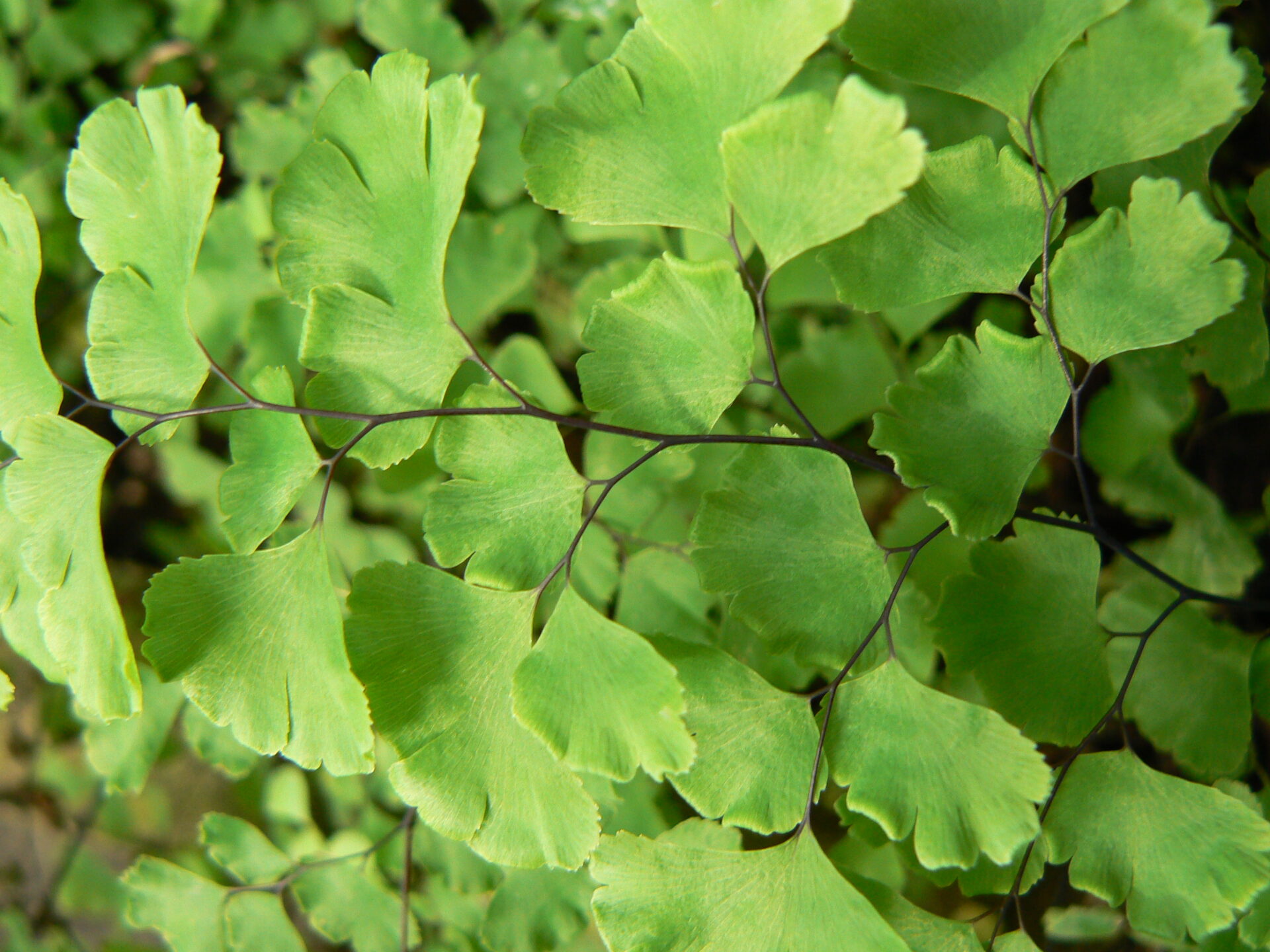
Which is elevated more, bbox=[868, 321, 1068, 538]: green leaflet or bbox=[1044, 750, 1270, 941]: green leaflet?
bbox=[868, 321, 1068, 538]: green leaflet

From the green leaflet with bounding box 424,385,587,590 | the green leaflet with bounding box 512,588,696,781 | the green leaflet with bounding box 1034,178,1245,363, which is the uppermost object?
the green leaflet with bounding box 1034,178,1245,363

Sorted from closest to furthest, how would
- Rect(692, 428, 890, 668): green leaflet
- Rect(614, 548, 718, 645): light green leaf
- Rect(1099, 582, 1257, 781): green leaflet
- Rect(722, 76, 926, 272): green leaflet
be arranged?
Rect(722, 76, 926, 272): green leaflet
Rect(692, 428, 890, 668): green leaflet
Rect(1099, 582, 1257, 781): green leaflet
Rect(614, 548, 718, 645): light green leaf

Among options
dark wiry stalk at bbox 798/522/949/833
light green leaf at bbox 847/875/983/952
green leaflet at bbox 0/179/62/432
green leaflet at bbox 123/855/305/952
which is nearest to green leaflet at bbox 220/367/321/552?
green leaflet at bbox 0/179/62/432

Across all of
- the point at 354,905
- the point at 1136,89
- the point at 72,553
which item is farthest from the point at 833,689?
the point at 354,905

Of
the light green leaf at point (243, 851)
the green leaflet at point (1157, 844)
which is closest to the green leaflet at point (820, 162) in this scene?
the green leaflet at point (1157, 844)

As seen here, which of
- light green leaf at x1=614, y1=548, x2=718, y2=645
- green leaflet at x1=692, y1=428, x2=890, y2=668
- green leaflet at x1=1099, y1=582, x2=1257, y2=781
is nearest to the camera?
green leaflet at x1=692, y1=428, x2=890, y2=668

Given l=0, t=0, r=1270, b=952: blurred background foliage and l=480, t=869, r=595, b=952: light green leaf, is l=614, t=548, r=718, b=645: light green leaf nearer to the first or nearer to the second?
l=0, t=0, r=1270, b=952: blurred background foliage

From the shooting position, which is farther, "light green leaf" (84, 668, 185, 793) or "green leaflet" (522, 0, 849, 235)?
"light green leaf" (84, 668, 185, 793)

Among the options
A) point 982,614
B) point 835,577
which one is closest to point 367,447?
Result: point 835,577
